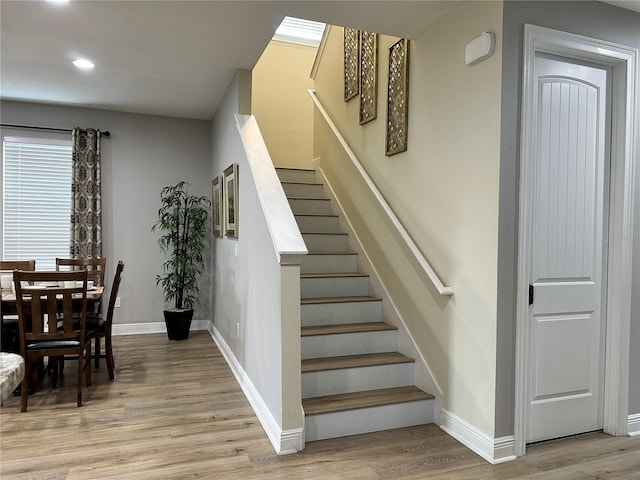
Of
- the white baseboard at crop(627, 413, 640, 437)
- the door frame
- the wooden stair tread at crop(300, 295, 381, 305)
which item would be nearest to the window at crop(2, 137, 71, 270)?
the wooden stair tread at crop(300, 295, 381, 305)

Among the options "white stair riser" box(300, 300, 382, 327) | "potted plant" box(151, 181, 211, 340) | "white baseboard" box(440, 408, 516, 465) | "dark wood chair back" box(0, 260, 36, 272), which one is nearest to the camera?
"white baseboard" box(440, 408, 516, 465)

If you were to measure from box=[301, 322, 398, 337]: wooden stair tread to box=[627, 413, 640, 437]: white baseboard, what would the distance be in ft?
5.03

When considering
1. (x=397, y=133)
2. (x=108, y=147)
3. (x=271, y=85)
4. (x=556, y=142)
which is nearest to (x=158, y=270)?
(x=108, y=147)

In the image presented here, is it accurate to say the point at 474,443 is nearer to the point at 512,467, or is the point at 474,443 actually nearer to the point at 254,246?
the point at 512,467

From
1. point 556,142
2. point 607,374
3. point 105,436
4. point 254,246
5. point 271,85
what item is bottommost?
point 105,436

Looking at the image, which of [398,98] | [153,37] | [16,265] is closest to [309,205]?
[398,98]

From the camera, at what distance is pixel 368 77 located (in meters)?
3.81

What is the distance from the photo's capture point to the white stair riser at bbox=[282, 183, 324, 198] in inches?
186

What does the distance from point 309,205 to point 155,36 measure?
2.11m

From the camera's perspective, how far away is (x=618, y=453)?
2488 millimetres

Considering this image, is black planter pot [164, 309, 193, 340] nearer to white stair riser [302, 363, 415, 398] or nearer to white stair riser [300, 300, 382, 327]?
white stair riser [300, 300, 382, 327]

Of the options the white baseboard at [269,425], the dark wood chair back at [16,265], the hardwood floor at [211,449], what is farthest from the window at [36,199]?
the white baseboard at [269,425]

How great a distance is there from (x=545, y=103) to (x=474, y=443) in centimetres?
196

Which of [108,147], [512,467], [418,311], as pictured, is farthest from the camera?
[108,147]
